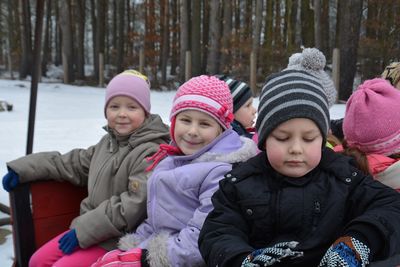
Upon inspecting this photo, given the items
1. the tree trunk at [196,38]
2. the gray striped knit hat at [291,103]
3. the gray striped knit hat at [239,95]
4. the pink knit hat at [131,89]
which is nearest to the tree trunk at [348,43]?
the tree trunk at [196,38]

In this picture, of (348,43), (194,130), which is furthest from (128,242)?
(348,43)

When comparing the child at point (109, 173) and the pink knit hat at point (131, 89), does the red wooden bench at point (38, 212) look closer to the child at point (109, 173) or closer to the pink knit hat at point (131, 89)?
the child at point (109, 173)

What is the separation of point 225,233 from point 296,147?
0.34m

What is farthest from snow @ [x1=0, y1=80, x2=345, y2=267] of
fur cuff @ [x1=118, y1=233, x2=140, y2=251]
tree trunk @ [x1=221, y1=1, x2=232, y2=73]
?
tree trunk @ [x1=221, y1=1, x2=232, y2=73]

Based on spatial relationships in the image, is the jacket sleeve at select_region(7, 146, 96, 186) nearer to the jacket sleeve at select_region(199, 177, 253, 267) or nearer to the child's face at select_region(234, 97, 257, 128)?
the child's face at select_region(234, 97, 257, 128)

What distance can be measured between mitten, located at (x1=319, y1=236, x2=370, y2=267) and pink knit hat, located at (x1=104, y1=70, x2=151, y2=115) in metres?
1.52

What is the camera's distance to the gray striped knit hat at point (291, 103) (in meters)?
1.47

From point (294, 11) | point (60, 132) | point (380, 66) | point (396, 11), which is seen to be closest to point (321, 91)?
point (60, 132)

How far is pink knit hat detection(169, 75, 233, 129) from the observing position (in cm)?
207

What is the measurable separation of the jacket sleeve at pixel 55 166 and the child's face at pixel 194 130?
2.53 feet

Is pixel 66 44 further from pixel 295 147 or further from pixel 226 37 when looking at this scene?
pixel 295 147

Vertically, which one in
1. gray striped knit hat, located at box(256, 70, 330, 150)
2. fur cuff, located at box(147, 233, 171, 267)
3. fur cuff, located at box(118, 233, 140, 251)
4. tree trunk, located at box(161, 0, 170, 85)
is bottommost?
tree trunk, located at box(161, 0, 170, 85)

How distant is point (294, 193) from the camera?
57.8 inches

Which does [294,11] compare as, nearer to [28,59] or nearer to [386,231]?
[28,59]
